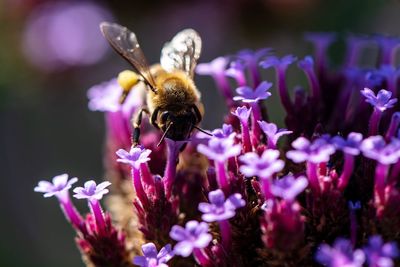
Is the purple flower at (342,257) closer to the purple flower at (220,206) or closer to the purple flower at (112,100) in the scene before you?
the purple flower at (220,206)

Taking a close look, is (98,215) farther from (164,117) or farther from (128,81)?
(128,81)

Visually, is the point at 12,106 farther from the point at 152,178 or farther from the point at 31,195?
the point at 152,178

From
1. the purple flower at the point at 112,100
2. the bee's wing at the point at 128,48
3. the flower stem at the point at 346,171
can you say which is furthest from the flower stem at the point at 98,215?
the flower stem at the point at 346,171

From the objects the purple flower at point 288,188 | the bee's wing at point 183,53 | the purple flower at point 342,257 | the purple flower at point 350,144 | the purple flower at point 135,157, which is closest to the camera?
the purple flower at point 342,257

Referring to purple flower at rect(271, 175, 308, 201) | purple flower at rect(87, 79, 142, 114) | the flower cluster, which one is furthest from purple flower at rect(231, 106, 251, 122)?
purple flower at rect(87, 79, 142, 114)

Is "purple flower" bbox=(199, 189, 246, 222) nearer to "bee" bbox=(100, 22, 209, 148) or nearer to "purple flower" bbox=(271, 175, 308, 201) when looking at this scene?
"purple flower" bbox=(271, 175, 308, 201)

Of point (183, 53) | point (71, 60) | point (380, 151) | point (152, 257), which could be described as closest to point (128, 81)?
point (183, 53)

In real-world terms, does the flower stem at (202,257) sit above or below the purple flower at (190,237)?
below
